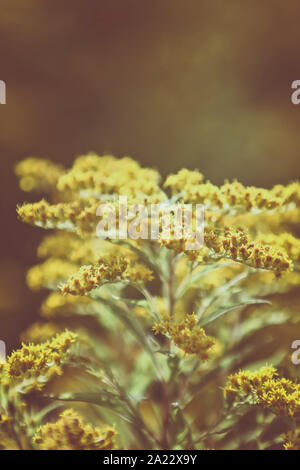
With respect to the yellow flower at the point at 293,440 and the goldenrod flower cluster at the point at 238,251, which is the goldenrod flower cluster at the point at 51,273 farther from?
the yellow flower at the point at 293,440

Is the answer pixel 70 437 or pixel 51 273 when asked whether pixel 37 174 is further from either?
pixel 70 437

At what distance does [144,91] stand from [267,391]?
2.25ft

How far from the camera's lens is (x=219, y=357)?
0.81 meters

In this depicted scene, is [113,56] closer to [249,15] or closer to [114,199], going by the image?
[249,15]

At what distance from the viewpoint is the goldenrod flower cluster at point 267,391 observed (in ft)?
1.61

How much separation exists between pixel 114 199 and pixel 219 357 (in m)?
0.45

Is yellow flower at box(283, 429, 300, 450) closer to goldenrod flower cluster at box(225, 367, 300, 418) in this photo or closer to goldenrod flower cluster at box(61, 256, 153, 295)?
goldenrod flower cluster at box(225, 367, 300, 418)

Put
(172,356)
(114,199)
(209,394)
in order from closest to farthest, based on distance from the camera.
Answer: (172,356) → (114,199) → (209,394)

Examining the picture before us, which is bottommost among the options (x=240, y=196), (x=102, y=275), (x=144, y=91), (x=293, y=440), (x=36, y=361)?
(x=293, y=440)

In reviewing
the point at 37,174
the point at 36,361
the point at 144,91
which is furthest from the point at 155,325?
the point at 144,91

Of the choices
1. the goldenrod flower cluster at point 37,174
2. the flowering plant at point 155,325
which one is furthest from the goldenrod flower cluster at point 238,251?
the goldenrod flower cluster at point 37,174

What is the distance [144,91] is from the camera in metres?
0.86

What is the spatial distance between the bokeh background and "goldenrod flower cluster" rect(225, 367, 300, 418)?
1.50 feet

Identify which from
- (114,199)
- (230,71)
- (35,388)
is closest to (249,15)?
(230,71)
